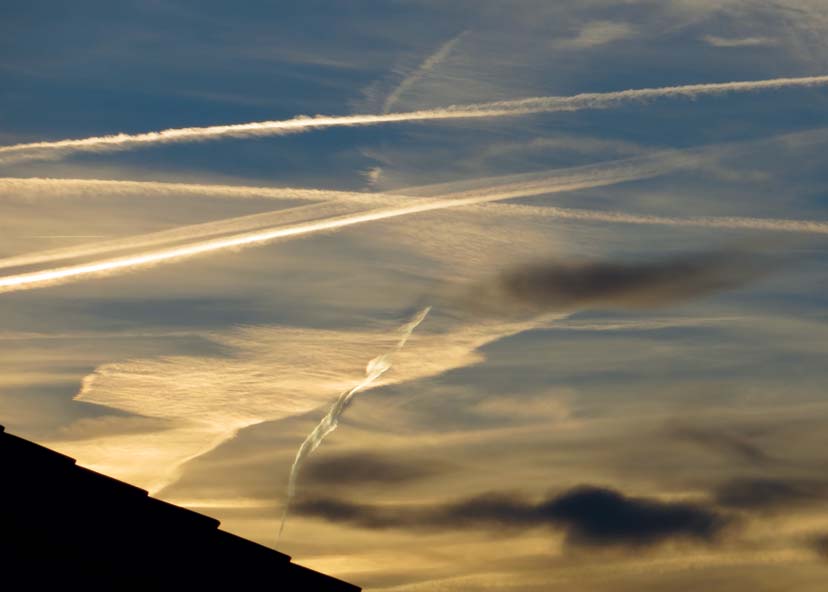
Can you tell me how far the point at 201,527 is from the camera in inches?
629

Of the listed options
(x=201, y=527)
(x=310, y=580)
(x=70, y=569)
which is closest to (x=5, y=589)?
(x=70, y=569)

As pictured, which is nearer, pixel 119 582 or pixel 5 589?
pixel 5 589

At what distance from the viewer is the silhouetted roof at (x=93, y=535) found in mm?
14133

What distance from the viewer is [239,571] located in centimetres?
1691

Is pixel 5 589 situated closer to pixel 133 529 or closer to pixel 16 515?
pixel 16 515

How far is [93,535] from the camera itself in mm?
14891

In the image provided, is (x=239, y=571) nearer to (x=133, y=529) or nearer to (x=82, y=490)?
(x=133, y=529)

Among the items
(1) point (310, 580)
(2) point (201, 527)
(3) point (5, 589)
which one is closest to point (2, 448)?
(3) point (5, 589)

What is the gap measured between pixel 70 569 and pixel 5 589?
96cm

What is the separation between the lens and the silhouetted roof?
14133 mm

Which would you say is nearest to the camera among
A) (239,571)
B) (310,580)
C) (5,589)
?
(5,589)

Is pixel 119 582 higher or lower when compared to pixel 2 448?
lower

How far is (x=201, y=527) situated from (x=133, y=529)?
1.11 metres

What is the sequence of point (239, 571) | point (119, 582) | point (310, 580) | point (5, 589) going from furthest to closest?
point (310, 580), point (239, 571), point (119, 582), point (5, 589)
